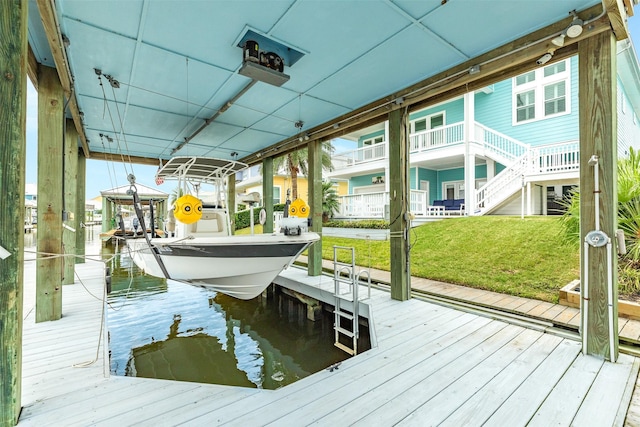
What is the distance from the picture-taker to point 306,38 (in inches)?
113

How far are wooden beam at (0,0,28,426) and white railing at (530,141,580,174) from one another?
9.90 metres

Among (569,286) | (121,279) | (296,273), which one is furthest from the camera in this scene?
(121,279)

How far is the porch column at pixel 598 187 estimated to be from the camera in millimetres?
2551

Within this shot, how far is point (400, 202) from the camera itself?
4.34 meters

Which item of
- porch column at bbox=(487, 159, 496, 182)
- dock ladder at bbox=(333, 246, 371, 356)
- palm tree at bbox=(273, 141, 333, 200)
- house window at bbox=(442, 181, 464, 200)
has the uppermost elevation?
palm tree at bbox=(273, 141, 333, 200)

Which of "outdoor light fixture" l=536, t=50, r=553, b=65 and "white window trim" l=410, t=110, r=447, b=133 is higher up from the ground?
"white window trim" l=410, t=110, r=447, b=133

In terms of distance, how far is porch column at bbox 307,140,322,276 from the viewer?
5832 mm

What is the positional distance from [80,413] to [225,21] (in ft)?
10.5

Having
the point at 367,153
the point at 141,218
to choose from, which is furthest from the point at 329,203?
the point at 141,218

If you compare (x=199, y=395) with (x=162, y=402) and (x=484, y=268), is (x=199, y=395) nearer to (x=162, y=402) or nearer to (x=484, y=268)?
(x=162, y=402)

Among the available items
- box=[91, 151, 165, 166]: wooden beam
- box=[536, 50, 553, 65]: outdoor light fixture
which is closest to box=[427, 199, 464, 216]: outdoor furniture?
box=[536, 50, 553, 65]: outdoor light fixture

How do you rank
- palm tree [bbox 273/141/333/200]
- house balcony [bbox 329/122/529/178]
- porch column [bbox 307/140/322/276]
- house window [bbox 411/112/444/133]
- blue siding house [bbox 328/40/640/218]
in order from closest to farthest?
porch column [bbox 307/140/322/276] < blue siding house [bbox 328/40/640/218] < house balcony [bbox 329/122/529/178] < house window [bbox 411/112/444/133] < palm tree [bbox 273/141/333/200]

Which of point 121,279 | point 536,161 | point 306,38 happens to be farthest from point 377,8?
point 121,279

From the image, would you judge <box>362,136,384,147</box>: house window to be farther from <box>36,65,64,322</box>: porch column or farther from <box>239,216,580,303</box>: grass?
<box>36,65,64,322</box>: porch column
